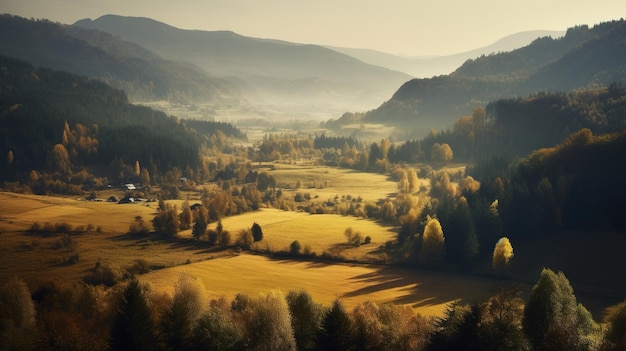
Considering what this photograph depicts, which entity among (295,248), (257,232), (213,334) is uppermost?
(213,334)

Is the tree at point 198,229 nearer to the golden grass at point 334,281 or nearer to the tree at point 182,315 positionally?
the golden grass at point 334,281

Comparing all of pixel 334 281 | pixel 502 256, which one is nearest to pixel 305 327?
pixel 334 281

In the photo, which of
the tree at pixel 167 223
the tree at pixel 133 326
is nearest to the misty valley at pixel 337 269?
the tree at pixel 133 326

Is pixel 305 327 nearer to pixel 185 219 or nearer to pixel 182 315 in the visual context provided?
pixel 182 315

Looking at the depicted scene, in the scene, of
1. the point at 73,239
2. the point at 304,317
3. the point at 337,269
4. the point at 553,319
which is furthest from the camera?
the point at 73,239

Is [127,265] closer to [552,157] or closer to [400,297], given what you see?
[400,297]

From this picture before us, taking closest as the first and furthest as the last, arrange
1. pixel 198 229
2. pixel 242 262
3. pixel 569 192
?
pixel 242 262, pixel 569 192, pixel 198 229

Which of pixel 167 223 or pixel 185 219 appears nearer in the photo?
pixel 167 223

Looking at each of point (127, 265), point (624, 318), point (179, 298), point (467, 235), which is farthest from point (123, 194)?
point (624, 318)
